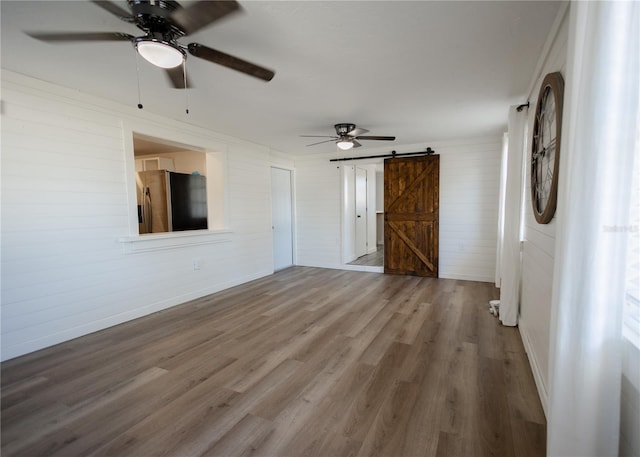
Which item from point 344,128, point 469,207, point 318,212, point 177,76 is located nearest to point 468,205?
point 469,207

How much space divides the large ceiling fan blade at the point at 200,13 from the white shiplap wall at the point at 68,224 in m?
2.08

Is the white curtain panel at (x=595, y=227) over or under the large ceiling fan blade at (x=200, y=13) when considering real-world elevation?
under

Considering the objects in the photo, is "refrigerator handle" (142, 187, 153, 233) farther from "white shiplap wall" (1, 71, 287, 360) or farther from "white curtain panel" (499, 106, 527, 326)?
"white curtain panel" (499, 106, 527, 326)

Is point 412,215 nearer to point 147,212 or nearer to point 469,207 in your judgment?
point 469,207

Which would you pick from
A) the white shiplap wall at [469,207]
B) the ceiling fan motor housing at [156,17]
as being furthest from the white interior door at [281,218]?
the ceiling fan motor housing at [156,17]

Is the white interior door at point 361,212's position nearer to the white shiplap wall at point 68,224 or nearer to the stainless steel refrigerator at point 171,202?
the stainless steel refrigerator at point 171,202

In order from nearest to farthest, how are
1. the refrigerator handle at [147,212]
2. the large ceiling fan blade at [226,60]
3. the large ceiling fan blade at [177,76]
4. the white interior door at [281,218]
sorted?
the large ceiling fan blade at [226,60] → the large ceiling fan blade at [177,76] → the refrigerator handle at [147,212] → the white interior door at [281,218]

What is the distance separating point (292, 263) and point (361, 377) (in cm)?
458

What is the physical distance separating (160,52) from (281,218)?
4.67m

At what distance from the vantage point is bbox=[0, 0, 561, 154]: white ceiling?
70.5 inches

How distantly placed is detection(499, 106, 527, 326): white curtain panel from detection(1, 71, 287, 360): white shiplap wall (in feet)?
13.1

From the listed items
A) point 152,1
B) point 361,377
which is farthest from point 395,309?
point 152,1

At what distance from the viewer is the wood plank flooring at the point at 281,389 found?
64.2 inches

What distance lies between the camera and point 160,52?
5.61 feet
